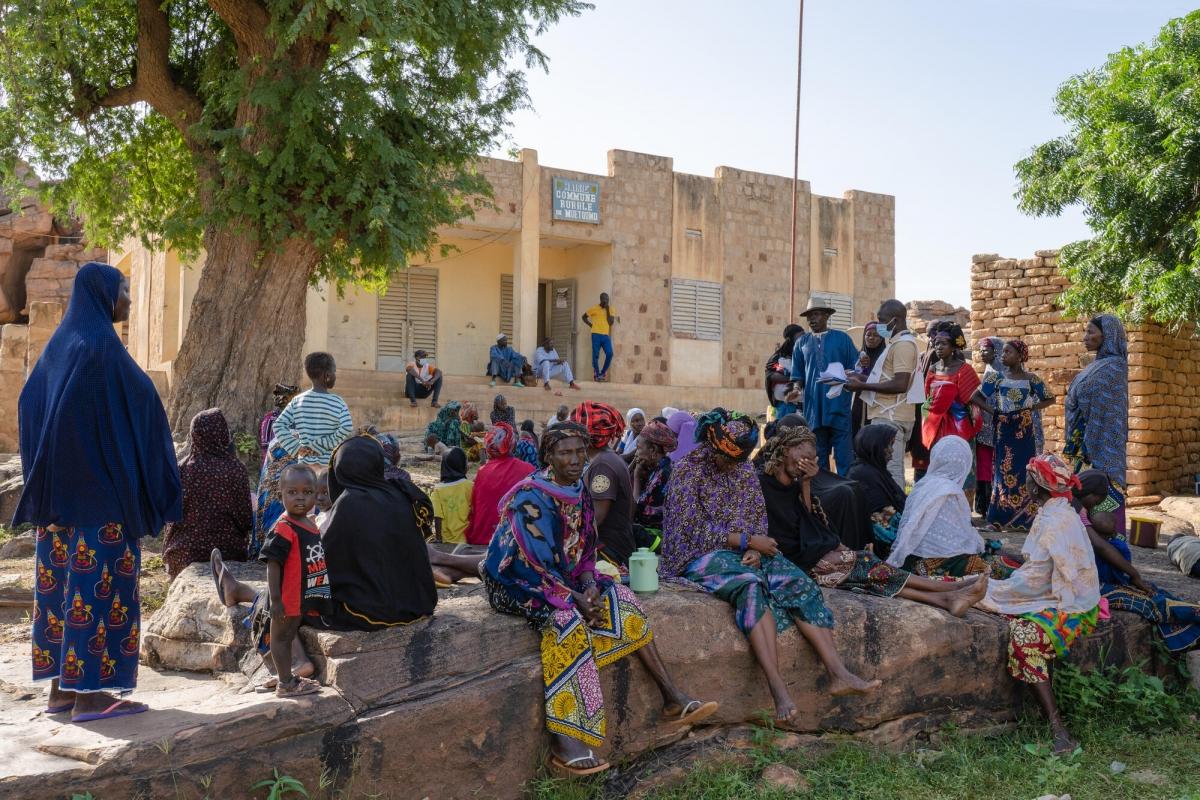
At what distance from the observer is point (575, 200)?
17609 millimetres

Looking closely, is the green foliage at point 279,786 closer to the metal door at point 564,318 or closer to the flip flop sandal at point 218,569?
the flip flop sandal at point 218,569

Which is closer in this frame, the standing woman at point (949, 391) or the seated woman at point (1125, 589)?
the seated woman at point (1125, 589)

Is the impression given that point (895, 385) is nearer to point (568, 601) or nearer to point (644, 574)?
A: point (644, 574)

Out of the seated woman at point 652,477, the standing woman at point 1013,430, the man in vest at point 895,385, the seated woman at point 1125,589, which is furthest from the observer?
the standing woman at point 1013,430

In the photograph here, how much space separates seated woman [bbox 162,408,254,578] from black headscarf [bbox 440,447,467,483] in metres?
1.23

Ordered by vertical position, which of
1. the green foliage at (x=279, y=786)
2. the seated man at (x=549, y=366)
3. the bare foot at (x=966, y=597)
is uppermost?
the seated man at (x=549, y=366)

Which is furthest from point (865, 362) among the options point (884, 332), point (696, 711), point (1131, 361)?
point (1131, 361)

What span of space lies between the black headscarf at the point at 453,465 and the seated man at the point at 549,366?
31.9ft

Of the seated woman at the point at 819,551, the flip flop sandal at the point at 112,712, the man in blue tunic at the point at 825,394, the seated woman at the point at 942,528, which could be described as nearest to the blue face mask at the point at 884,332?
the man in blue tunic at the point at 825,394

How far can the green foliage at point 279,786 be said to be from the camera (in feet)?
11.8

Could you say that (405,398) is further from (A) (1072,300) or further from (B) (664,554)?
(B) (664,554)

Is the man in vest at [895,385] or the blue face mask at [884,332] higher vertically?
the blue face mask at [884,332]

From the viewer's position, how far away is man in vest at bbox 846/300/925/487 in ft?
23.1

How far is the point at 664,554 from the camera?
17.3ft
